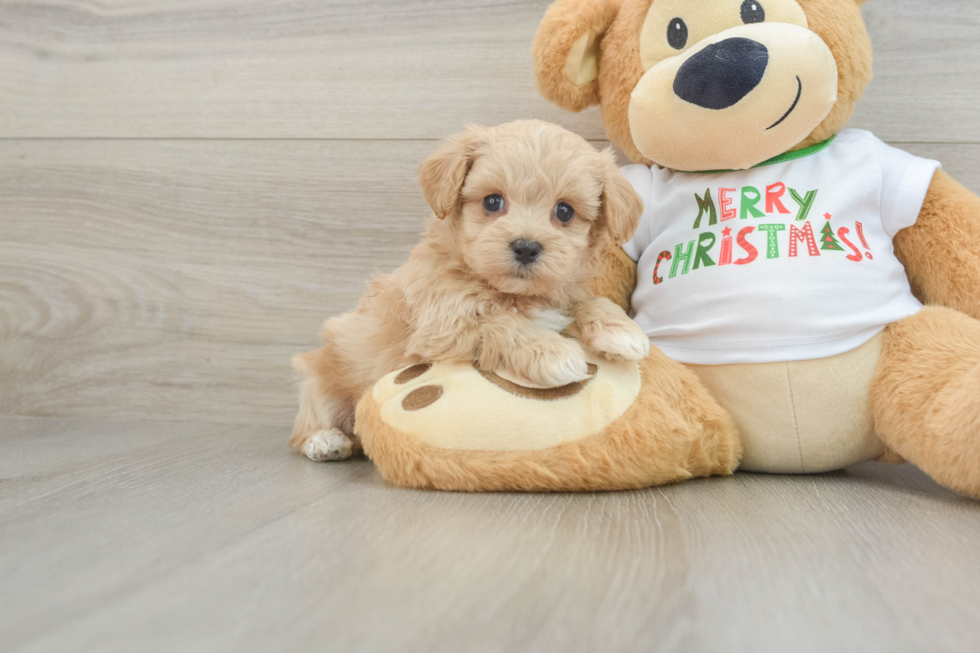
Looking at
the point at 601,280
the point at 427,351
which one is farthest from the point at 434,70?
the point at 427,351

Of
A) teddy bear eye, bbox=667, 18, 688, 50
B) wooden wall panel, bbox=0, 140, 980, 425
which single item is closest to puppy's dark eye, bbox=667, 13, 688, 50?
teddy bear eye, bbox=667, 18, 688, 50

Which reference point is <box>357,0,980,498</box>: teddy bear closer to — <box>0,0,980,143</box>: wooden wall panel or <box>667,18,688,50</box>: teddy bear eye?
<box>667,18,688,50</box>: teddy bear eye

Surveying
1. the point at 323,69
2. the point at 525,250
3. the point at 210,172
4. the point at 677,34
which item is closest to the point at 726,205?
the point at 677,34

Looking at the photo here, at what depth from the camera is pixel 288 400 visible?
1.62m

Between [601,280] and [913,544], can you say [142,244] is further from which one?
[913,544]

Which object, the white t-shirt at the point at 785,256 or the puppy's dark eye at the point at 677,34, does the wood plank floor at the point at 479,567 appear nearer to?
the white t-shirt at the point at 785,256

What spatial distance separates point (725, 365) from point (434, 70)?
2.92 ft

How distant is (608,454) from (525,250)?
29 centimetres

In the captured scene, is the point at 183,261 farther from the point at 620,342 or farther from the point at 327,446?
the point at 620,342

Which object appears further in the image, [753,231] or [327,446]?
[327,446]

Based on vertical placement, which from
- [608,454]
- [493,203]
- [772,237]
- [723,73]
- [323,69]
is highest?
[323,69]

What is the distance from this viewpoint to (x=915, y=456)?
96cm

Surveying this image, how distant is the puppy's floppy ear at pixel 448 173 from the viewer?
1.01 m

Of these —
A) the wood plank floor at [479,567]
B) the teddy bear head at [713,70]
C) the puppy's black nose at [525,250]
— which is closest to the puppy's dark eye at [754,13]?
the teddy bear head at [713,70]
